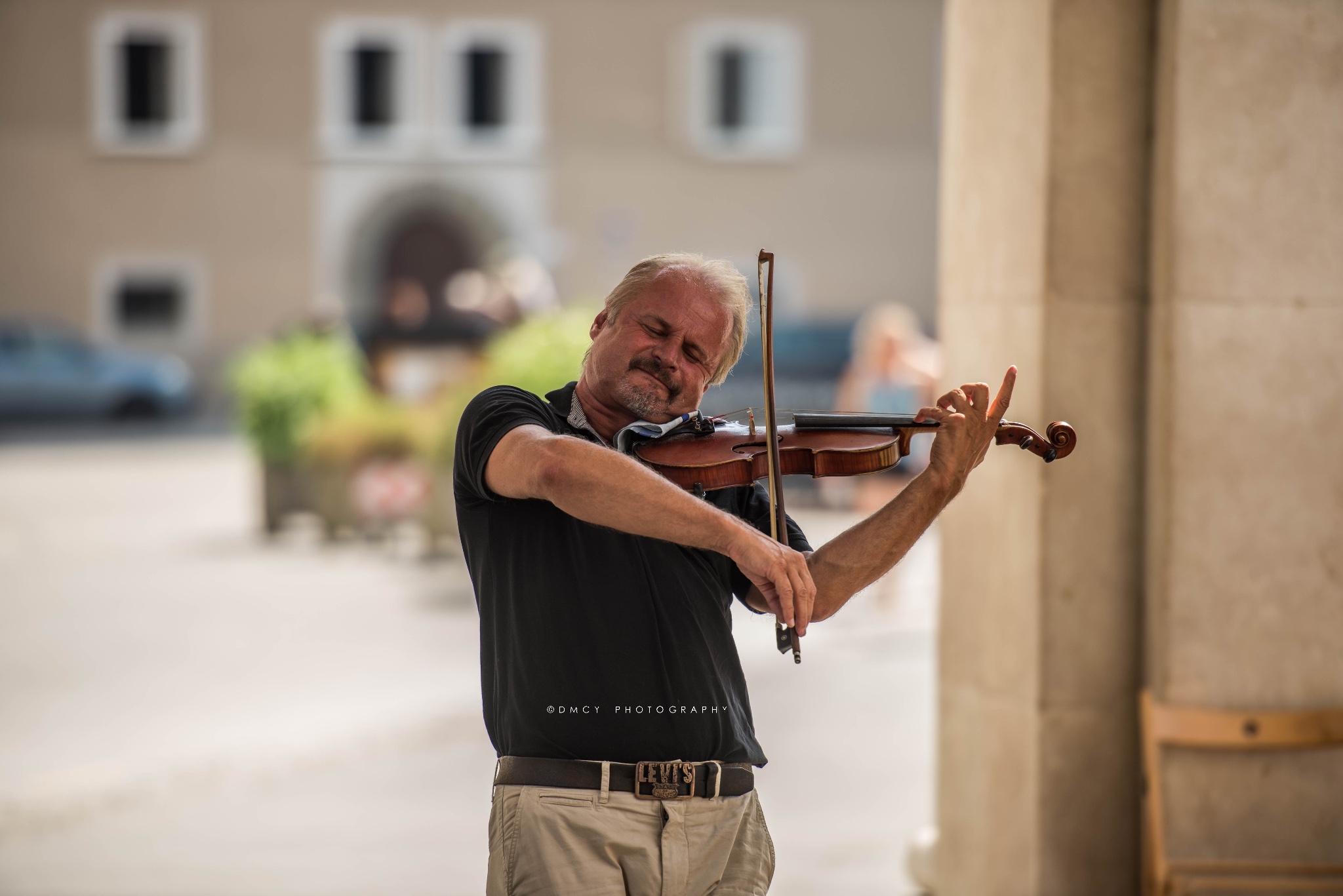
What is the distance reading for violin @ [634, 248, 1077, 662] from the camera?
2332mm

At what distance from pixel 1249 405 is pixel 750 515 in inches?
69.7

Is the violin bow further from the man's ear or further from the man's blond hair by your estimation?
the man's ear

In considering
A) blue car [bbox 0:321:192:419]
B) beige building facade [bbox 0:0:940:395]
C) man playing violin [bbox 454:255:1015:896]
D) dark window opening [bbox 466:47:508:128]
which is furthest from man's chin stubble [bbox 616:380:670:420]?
dark window opening [bbox 466:47:508:128]

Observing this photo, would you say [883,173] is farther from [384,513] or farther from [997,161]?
[997,161]

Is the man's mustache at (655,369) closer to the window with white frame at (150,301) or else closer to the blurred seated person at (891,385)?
the blurred seated person at (891,385)

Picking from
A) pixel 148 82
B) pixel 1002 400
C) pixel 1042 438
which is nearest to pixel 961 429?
pixel 1002 400

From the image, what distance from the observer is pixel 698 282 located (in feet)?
8.11

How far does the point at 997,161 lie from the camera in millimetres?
4172

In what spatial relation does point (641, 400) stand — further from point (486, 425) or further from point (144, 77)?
point (144, 77)

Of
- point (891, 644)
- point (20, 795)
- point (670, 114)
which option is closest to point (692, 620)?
point (20, 795)

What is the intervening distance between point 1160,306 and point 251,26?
2260cm

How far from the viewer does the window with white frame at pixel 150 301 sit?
24.8 m

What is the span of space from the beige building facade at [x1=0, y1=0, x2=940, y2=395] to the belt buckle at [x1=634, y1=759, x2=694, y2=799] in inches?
875

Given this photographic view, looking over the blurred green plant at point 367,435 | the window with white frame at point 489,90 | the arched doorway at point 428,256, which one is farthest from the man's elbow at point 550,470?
the window with white frame at point 489,90
